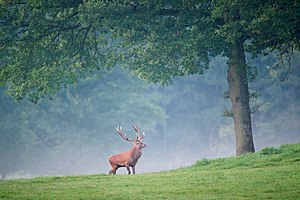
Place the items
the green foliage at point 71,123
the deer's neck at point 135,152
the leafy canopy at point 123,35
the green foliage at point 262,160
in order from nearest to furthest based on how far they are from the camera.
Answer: the green foliage at point 262,160, the deer's neck at point 135,152, the leafy canopy at point 123,35, the green foliage at point 71,123

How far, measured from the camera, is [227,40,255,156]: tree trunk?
28.0 meters

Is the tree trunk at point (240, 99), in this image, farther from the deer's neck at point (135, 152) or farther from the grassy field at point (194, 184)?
the deer's neck at point (135, 152)

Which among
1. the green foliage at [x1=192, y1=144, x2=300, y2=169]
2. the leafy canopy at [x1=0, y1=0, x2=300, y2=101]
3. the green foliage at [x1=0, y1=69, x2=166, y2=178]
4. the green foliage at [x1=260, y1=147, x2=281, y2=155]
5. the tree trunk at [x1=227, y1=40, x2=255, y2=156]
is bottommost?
the green foliage at [x1=192, y1=144, x2=300, y2=169]

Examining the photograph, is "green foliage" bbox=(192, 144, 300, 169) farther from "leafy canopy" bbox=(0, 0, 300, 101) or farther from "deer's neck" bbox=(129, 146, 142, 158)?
"leafy canopy" bbox=(0, 0, 300, 101)

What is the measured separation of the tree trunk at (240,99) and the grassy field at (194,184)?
13.7ft

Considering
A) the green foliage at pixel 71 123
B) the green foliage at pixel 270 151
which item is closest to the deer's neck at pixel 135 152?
the green foliage at pixel 270 151

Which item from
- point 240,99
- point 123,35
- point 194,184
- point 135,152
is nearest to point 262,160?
point 135,152

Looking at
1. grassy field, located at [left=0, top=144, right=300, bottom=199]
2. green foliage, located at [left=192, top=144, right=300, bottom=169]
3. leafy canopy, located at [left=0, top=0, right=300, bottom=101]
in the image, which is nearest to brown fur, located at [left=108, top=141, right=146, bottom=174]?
grassy field, located at [left=0, top=144, right=300, bottom=199]

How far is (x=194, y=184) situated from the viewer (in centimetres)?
1933

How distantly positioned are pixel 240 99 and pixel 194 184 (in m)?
9.59

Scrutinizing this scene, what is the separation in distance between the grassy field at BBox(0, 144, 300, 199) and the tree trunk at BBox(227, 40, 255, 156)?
4172mm

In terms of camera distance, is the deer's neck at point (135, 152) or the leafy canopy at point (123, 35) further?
the leafy canopy at point (123, 35)

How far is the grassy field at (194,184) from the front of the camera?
1767cm

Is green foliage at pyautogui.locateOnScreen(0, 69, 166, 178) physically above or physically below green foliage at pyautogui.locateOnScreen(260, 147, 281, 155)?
above
